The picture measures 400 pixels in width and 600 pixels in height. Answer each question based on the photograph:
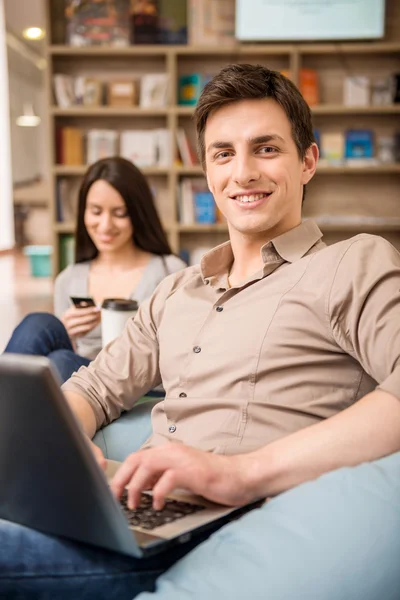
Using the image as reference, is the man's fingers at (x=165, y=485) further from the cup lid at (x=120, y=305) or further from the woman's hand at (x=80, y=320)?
the woman's hand at (x=80, y=320)

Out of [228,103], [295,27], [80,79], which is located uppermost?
[295,27]

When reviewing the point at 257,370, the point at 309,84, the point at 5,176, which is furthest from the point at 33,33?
the point at 257,370

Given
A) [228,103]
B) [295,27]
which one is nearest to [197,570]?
[228,103]

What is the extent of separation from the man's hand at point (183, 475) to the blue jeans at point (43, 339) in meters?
1.12

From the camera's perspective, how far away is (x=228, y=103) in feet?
4.59

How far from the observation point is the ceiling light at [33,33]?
875 centimetres

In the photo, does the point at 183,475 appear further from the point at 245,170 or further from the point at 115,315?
the point at 115,315

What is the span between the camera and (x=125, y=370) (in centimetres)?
152

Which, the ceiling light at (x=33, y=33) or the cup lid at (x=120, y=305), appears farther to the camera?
the ceiling light at (x=33, y=33)

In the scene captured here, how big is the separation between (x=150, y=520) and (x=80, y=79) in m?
5.13

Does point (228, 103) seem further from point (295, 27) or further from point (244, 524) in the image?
point (295, 27)

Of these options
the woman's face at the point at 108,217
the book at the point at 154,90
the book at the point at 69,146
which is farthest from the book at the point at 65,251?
the woman's face at the point at 108,217

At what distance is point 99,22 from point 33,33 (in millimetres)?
3849

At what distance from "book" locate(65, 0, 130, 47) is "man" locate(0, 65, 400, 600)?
444 centimetres
